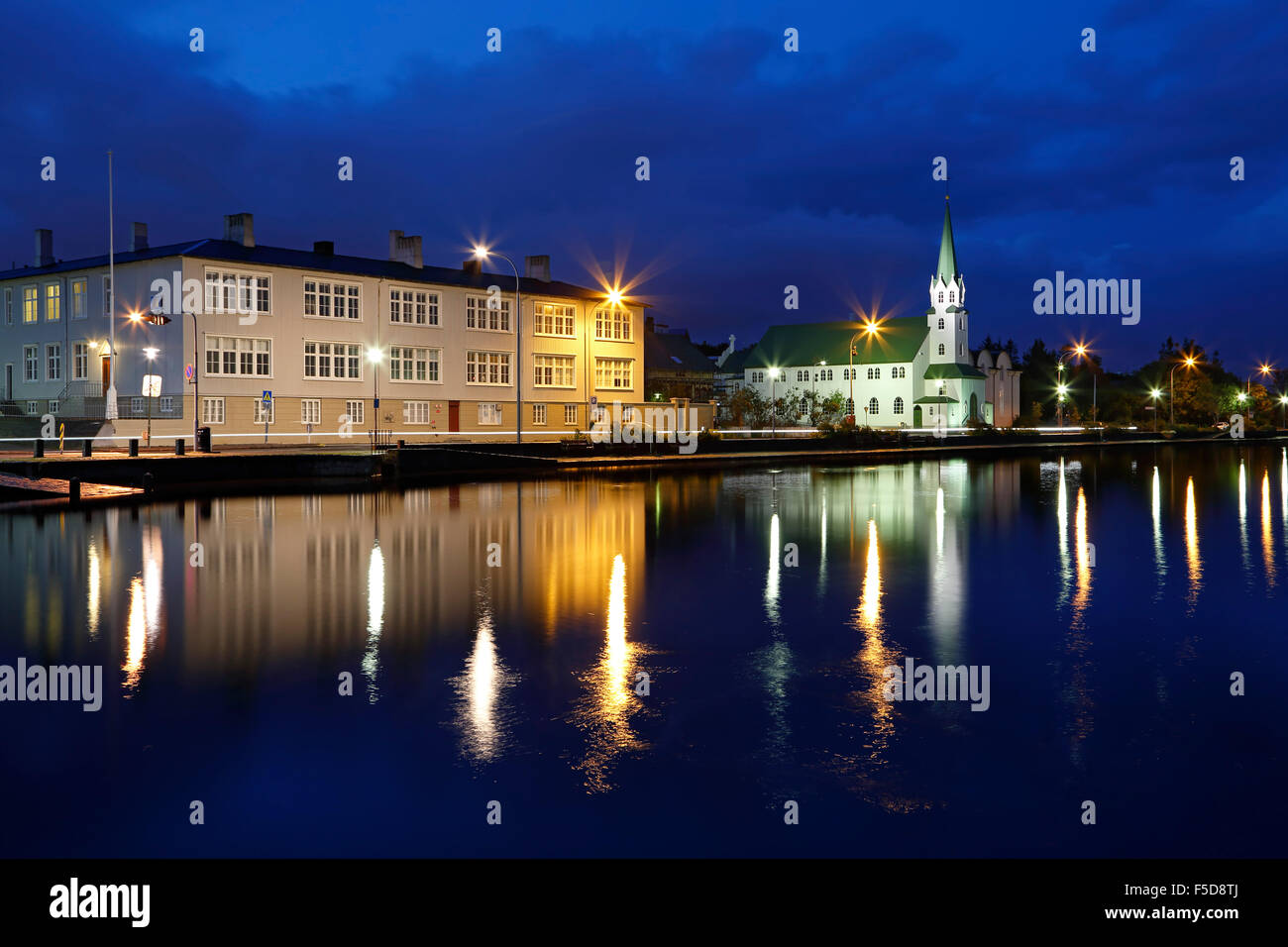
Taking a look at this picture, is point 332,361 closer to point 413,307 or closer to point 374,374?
point 374,374

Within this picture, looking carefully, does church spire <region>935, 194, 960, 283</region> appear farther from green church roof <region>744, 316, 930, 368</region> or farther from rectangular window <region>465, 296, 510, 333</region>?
rectangular window <region>465, 296, 510, 333</region>

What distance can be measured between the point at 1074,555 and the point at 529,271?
53.3 m

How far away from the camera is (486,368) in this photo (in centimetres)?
5981

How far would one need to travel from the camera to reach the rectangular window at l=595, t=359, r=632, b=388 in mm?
65000

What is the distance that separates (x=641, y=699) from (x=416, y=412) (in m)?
50.1

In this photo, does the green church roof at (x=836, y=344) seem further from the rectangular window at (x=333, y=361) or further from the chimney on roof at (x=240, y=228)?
the chimney on roof at (x=240, y=228)

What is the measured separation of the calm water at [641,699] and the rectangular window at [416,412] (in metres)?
38.3

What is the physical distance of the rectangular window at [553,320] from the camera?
203 ft

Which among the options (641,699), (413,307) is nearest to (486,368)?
(413,307)

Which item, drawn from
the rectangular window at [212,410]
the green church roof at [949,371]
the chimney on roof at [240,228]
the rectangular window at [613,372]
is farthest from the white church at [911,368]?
the rectangular window at [212,410]

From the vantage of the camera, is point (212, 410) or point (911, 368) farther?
point (911, 368)
